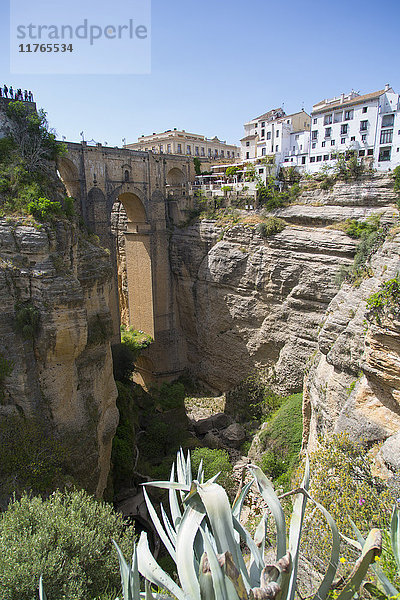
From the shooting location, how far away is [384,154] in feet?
78.3

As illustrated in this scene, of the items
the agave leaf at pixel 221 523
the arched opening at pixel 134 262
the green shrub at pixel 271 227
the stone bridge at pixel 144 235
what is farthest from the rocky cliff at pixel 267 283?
the agave leaf at pixel 221 523

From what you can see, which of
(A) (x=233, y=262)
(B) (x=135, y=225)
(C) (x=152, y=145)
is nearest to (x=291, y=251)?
(A) (x=233, y=262)

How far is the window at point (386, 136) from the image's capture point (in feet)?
76.7

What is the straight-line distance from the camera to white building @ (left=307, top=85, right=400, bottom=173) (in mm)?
23297

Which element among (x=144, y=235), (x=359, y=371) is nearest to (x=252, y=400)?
(x=144, y=235)

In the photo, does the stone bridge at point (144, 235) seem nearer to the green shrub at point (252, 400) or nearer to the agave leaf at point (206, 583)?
the green shrub at point (252, 400)

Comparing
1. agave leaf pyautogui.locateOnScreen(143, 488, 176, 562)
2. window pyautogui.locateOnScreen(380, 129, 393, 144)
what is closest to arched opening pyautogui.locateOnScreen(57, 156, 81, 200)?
window pyautogui.locateOnScreen(380, 129, 393, 144)

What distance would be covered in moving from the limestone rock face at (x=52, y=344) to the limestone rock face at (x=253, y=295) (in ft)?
35.5

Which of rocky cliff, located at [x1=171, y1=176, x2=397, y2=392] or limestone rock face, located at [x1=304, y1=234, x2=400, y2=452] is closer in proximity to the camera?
limestone rock face, located at [x1=304, y1=234, x2=400, y2=452]

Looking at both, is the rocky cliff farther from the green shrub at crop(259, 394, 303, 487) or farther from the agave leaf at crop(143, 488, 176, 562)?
the agave leaf at crop(143, 488, 176, 562)

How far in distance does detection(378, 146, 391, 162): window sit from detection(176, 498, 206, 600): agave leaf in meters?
24.5

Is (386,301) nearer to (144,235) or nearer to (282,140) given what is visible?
(144,235)

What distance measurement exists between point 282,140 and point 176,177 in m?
8.72

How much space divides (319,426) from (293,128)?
28.2m
